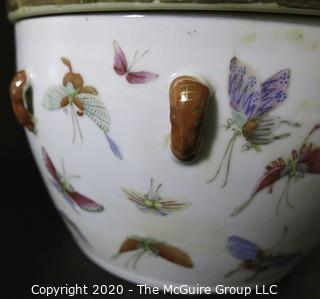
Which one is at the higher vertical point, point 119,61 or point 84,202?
point 119,61

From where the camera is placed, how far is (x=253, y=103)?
1.12ft

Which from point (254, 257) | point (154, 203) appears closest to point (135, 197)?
point (154, 203)

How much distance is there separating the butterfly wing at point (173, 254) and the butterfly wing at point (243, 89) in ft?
0.44

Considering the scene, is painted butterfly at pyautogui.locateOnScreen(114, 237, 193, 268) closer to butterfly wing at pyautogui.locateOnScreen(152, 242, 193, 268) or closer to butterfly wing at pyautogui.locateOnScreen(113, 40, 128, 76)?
butterfly wing at pyautogui.locateOnScreen(152, 242, 193, 268)

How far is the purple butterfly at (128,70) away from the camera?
341mm

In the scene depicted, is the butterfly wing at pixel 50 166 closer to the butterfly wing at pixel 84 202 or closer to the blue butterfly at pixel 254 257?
the butterfly wing at pixel 84 202

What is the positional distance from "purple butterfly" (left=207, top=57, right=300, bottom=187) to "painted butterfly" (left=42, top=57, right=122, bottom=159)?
0.09 m

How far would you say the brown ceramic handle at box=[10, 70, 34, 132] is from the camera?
1.34 feet

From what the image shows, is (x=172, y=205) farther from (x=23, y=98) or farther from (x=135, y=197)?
(x=23, y=98)

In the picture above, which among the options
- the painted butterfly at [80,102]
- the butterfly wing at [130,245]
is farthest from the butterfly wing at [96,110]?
the butterfly wing at [130,245]

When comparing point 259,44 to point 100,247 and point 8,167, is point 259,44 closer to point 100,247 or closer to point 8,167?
point 100,247

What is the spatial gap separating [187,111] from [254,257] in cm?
16

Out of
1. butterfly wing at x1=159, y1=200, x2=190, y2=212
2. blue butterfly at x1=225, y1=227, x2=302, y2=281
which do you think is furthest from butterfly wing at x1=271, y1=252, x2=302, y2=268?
butterfly wing at x1=159, y1=200, x2=190, y2=212

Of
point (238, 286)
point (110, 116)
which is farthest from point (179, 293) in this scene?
point (110, 116)
